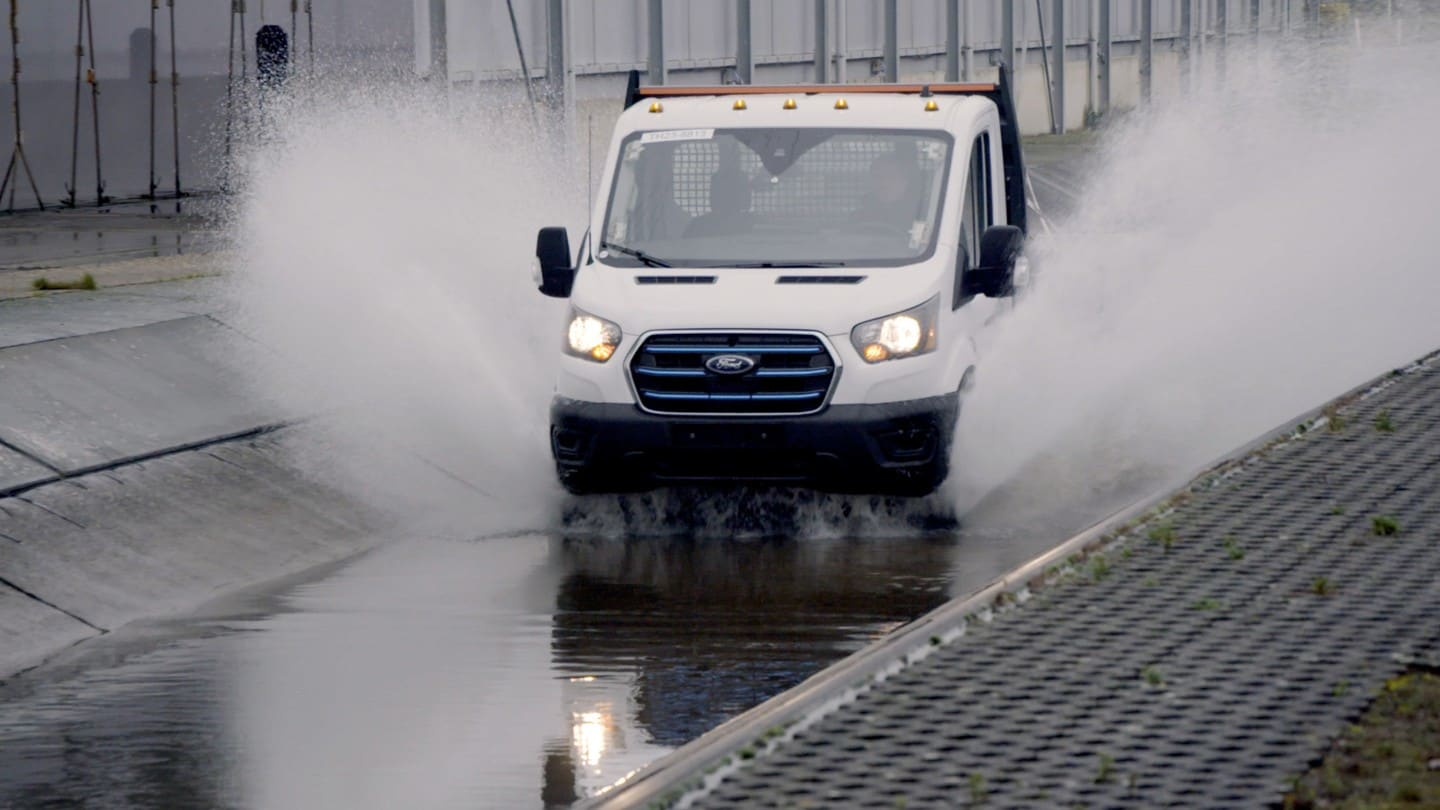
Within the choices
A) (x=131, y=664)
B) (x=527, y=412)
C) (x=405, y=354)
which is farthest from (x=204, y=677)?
(x=405, y=354)

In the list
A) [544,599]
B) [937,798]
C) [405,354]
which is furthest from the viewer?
[405,354]

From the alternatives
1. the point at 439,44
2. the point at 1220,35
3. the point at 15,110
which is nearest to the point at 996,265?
the point at 439,44

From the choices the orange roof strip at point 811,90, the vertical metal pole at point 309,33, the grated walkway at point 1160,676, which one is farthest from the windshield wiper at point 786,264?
the vertical metal pole at point 309,33

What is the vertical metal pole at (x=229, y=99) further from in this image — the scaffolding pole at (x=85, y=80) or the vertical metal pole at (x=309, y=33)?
the scaffolding pole at (x=85, y=80)

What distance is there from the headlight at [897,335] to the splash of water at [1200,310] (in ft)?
2.11

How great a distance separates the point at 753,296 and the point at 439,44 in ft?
47.9

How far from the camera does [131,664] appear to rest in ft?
30.1

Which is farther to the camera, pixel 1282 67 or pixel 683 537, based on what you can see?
pixel 1282 67

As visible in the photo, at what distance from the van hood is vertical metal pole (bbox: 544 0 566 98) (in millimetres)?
13215

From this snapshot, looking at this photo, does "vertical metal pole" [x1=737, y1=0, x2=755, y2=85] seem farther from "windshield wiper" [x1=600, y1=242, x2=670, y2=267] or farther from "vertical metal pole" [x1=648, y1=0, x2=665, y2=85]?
"windshield wiper" [x1=600, y1=242, x2=670, y2=267]

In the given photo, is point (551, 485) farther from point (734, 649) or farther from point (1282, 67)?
point (1282, 67)

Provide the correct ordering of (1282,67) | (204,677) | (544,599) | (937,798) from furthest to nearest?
1. (1282,67)
2. (544,599)
3. (204,677)
4. (937,798)

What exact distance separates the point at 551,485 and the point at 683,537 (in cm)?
127

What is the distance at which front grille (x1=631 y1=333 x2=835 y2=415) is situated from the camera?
38.0 ft
